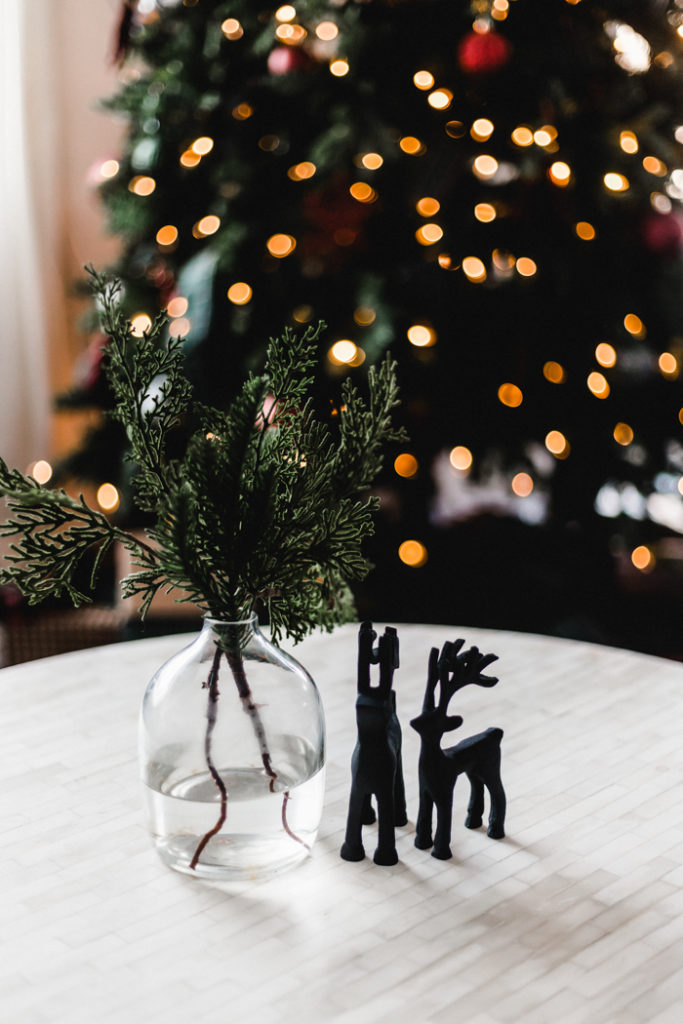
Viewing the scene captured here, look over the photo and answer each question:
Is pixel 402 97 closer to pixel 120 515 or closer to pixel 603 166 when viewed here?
pixel 603 166

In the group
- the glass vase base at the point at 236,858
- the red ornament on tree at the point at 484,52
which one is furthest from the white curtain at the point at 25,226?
the glass vase base at the point at 236,858

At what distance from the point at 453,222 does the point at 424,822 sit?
3.99 feet

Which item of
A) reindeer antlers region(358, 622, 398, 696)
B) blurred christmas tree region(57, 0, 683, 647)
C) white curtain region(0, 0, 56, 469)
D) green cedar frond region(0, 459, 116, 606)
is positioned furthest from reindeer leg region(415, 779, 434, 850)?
white curtain region(0, 0, 56, 469)

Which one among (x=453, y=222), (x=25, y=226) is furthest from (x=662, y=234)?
(x=25, y=226)

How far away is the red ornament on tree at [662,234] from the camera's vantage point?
1809 mm

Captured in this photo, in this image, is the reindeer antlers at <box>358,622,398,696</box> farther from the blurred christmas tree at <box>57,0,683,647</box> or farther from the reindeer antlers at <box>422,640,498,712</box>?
the blurred christmas tree at <box>57,0,683,647</box>

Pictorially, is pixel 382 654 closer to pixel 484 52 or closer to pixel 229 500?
pixel 229 500

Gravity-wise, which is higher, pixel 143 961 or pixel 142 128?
pixel 142 128

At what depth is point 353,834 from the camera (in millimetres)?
781

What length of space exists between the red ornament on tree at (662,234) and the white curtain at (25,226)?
4.93 ft

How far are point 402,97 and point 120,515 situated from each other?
94cm

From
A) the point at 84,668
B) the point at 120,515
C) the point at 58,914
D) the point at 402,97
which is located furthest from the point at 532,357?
the point at 58,914

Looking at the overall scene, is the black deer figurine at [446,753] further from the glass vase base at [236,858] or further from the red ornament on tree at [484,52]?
the red ornament on tree at [484,52]

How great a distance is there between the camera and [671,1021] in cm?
59
